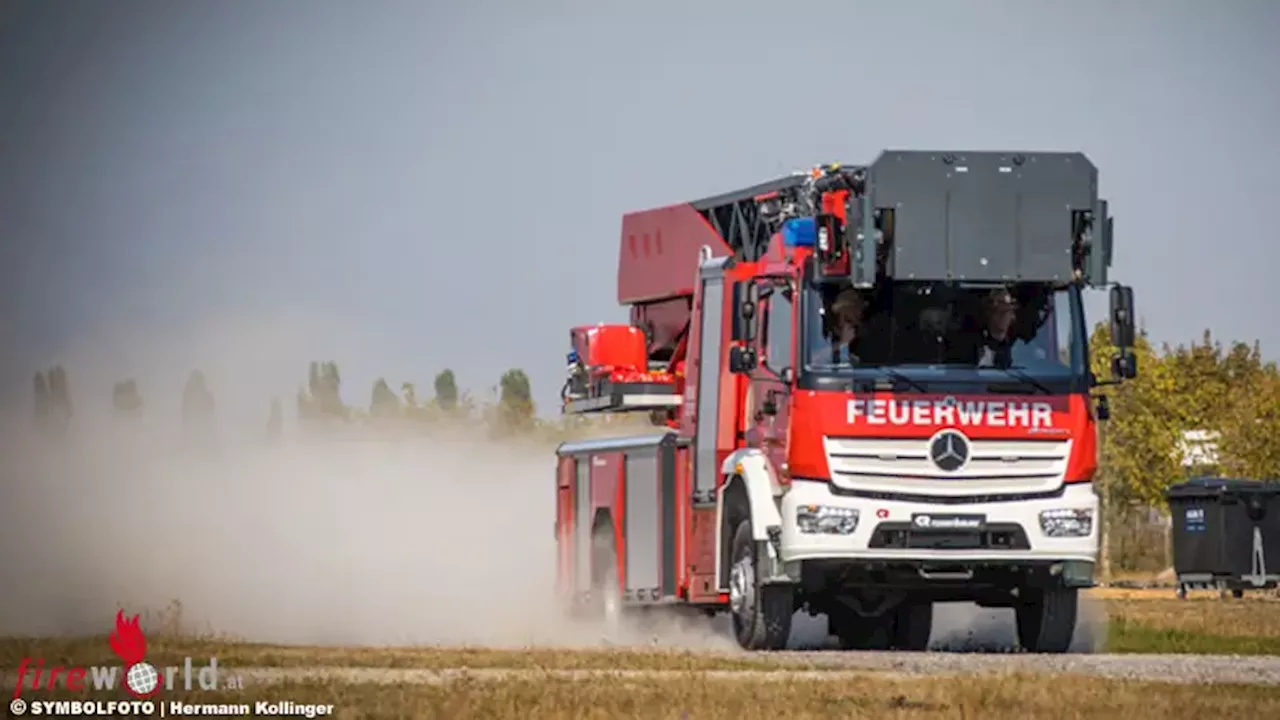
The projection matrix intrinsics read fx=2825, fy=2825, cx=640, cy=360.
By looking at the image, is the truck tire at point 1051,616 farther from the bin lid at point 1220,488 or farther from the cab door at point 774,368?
the bin lid at point 1220,488

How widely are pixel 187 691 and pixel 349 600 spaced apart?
56.6 ft

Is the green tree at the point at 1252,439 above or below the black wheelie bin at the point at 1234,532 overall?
above

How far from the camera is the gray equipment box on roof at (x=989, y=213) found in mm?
24281

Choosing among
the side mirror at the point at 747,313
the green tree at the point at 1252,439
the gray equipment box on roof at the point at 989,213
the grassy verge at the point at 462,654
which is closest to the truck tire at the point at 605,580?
the grassy verge at the point at 462,654

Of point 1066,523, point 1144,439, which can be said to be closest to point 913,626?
point 1066,523

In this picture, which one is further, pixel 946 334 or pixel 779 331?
pixel 779 331

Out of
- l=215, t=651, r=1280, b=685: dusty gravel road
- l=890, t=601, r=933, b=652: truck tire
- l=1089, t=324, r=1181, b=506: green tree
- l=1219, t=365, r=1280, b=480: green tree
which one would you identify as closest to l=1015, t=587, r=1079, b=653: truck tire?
l=215, t=651, r=1280, b=685: dusty gravel road

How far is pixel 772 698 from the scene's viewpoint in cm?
1867

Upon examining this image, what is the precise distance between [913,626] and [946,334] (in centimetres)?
477

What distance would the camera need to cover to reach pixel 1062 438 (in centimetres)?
2469

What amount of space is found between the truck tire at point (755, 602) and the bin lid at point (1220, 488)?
75.3 feet

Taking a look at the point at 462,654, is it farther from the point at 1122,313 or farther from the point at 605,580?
the point at 605,580

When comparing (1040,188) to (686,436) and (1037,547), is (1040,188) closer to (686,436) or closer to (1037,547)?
(1037,547)
